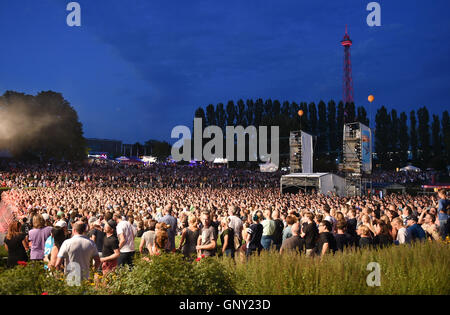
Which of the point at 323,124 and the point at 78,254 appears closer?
the point at 78,254

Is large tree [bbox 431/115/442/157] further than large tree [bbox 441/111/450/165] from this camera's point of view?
Yes

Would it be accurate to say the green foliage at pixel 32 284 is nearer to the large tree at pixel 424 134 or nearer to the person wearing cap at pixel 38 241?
the person wearing cap at pixel 38 241

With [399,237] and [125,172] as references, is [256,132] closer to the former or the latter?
[125,172]

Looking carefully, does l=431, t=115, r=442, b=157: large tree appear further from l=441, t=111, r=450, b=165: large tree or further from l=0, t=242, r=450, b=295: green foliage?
l=0, t=242, r=450, b=295: green foliage

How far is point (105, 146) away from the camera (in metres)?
130

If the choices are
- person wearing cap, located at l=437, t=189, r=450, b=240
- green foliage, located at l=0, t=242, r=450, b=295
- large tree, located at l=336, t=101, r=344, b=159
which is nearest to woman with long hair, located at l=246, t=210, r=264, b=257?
green foliage, located at l=0, t=242, r=450, b=295

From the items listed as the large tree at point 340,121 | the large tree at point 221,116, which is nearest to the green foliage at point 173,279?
the large tree at point 340,121

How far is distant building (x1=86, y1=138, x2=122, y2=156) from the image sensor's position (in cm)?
12769

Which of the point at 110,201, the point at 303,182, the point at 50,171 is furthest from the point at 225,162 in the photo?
the point at 110,201

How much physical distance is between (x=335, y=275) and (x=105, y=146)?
13227 cm

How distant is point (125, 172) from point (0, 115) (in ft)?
80.5

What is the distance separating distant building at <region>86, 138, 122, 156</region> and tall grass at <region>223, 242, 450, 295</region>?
4987 inches

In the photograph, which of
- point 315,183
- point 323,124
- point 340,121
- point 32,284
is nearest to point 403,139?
point 340,121

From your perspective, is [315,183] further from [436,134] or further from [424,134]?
[436,134]
